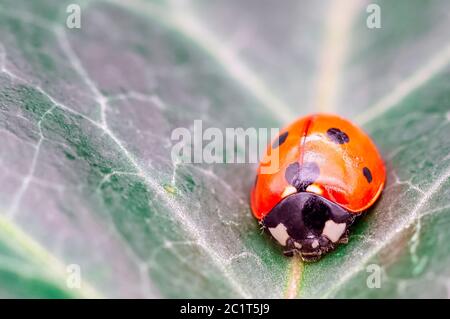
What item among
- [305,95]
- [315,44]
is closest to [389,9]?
[315,44]

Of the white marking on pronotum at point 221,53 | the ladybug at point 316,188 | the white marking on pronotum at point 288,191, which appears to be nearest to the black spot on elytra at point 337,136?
the ladybug at point 316,188

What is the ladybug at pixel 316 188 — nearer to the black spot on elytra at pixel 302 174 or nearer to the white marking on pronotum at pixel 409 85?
the black spot on elytra at pixel 302 174

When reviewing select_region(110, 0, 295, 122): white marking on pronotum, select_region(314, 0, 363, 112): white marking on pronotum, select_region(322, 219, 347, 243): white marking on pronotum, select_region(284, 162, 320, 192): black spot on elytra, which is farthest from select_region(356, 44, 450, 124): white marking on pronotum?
select_region(322, 219, 347, 243): white marking on pronotum

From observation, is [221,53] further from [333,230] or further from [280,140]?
[333,230]

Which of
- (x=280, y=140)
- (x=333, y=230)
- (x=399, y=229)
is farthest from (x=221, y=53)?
(x=399, y=229)

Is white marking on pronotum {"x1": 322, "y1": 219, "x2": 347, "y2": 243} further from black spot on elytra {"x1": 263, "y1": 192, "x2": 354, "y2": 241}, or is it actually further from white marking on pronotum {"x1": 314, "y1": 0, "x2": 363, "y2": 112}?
white marking on pronotum {"x1": 314, "y1": 0, "x2": 363, "y2": 112}

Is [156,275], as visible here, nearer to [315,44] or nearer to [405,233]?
[405,233]
